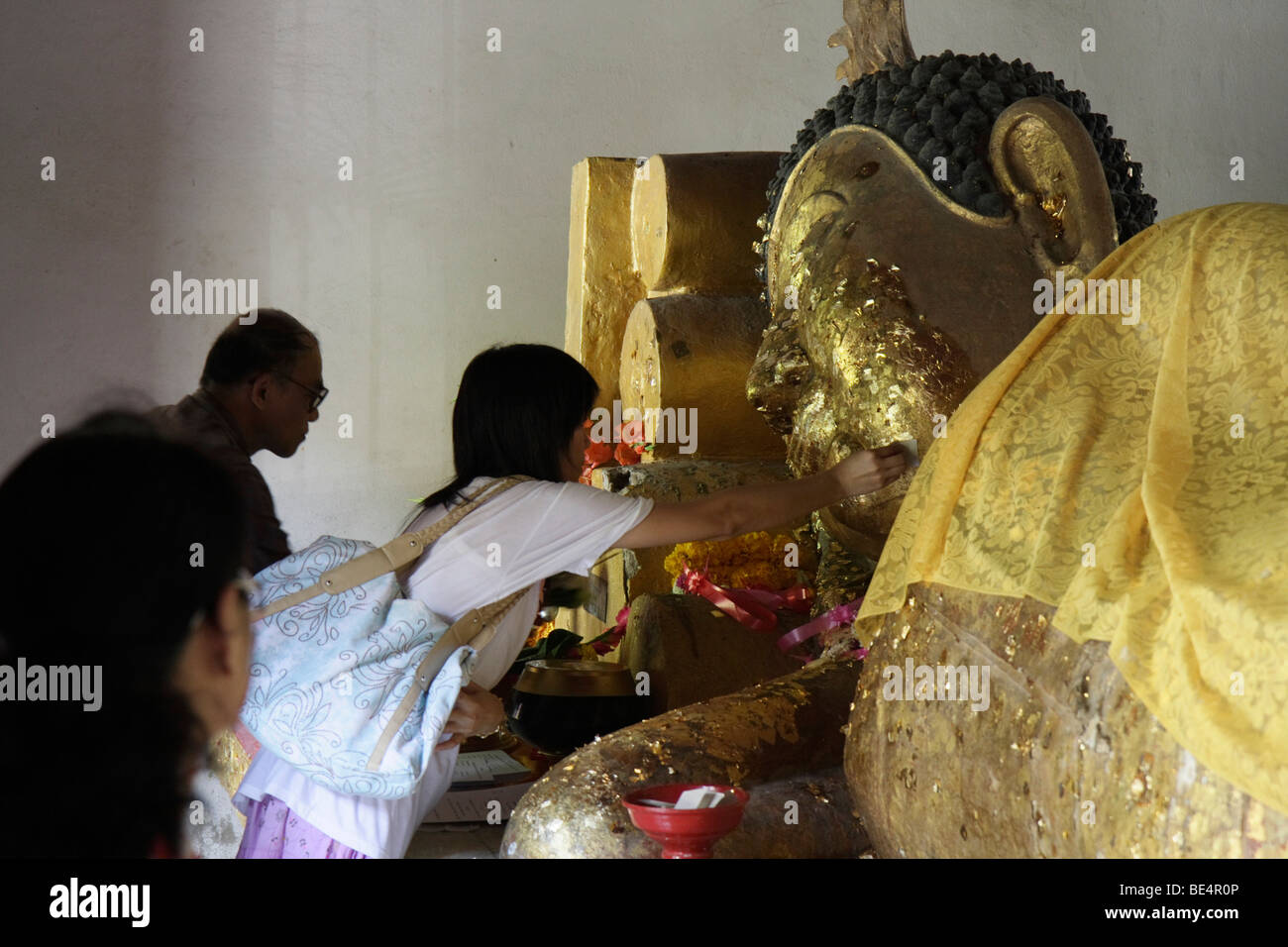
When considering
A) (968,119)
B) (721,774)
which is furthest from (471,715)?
(968,119)

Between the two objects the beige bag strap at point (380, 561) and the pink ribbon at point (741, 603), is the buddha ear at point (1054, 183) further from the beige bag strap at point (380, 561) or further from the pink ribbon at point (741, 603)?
the pink ribbon at point (741, 603)

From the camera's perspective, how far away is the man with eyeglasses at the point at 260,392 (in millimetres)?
2697

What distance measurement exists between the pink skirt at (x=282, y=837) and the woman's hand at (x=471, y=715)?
8.9 inches

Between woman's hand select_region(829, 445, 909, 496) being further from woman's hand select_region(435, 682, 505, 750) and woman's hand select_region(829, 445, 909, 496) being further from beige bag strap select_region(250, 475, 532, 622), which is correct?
woman's hand select_region(435, 682, 505, 750)

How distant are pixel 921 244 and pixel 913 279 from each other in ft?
0.23

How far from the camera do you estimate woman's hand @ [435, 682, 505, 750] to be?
208 cm

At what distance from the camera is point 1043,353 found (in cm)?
172

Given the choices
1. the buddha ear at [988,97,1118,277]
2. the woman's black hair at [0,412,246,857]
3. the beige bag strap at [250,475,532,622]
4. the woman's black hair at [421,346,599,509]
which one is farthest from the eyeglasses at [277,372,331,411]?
the woman's black hair at [0,412,246,857]

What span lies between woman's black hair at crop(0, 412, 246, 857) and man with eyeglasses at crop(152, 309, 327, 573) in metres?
1.75

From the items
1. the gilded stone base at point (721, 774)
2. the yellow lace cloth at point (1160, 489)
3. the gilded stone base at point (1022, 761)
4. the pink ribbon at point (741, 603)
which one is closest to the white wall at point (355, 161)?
the pink ribbon at point (741, 603)

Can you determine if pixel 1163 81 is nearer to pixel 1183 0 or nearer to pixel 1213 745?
pixel 1183 0

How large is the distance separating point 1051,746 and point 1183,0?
3.42m

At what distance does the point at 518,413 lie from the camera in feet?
7.37

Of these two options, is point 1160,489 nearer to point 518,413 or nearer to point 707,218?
point 518,413
